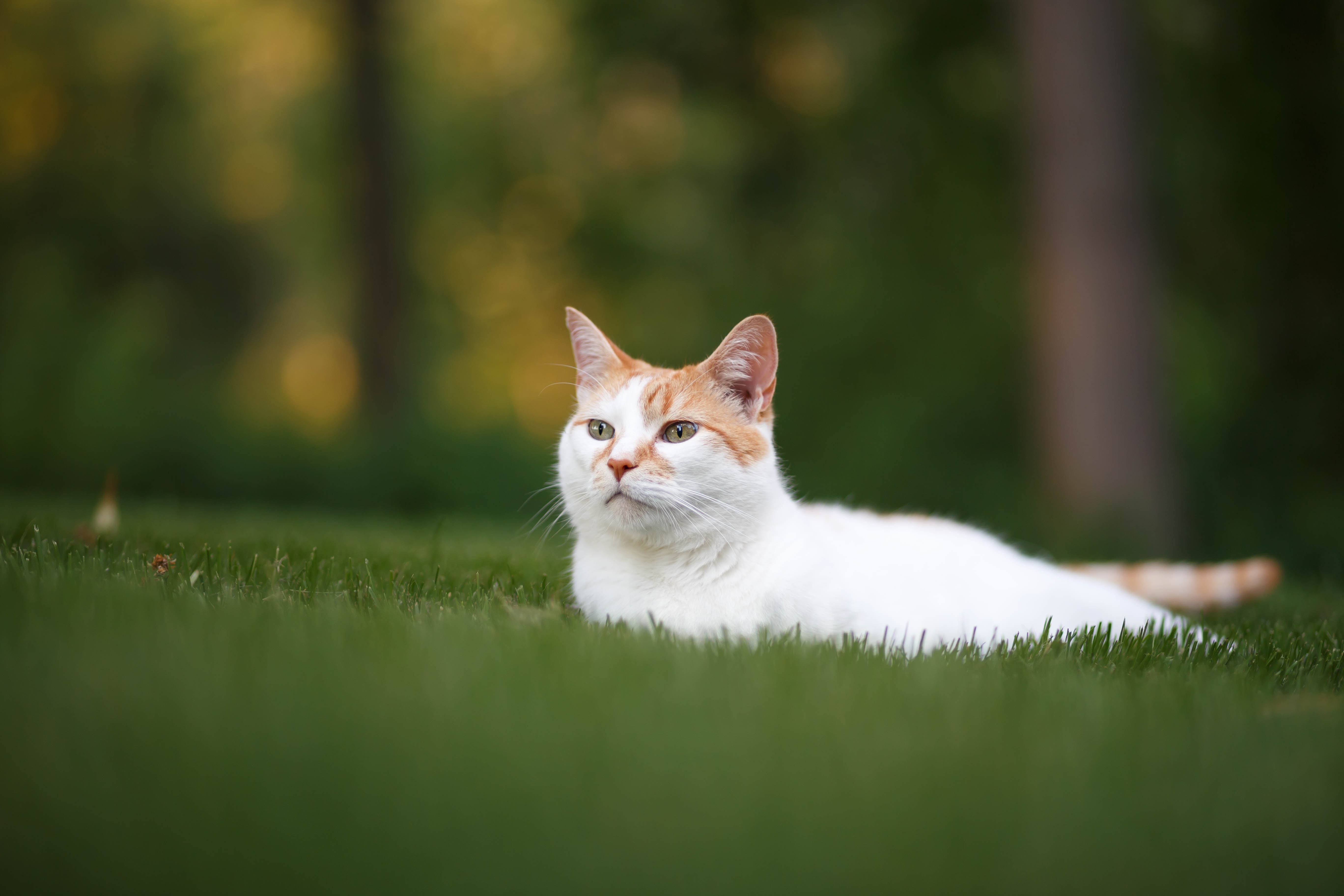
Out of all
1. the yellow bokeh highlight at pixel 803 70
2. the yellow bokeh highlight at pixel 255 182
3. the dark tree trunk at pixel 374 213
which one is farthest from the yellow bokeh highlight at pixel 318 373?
the yellow bokeh highlight at pixel 803 70

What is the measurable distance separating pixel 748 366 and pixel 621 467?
0.59 metres

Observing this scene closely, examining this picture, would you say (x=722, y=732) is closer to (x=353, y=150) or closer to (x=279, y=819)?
(x=279, y=819)

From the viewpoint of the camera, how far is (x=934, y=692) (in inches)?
70.7

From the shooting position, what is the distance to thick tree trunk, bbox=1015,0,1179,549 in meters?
6.12

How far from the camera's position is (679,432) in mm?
2674

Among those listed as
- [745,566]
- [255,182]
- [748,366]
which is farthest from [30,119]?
[745,566]

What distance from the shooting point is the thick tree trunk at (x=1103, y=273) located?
20.1 feet

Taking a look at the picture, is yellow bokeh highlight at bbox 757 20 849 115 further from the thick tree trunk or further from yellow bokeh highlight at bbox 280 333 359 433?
yellow bokeh highlight at bbox 280 333 359 433

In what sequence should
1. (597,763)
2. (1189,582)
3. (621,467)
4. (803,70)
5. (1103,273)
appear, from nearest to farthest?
1. (597,763)
2. (621,467)
3. (1189,582)
4. (1103,273)
5. (803,70)

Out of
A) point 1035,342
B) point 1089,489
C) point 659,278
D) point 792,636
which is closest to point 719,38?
point 659,278

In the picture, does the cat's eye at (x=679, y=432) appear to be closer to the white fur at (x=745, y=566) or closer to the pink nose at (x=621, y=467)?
the white fur at (x=745, y=566)

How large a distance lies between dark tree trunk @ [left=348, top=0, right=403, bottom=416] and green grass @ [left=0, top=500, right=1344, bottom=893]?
7993 millimetres

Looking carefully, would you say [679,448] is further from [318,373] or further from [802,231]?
[318,373]

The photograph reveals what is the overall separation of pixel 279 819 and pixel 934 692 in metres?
1.20
